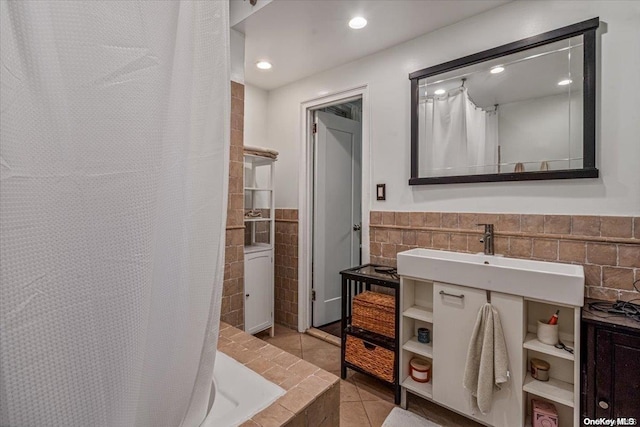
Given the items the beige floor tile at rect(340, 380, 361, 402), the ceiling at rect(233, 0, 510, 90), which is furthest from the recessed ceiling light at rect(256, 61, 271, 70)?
Result: the beige floor tile at rect(340, 380, 361, 402)

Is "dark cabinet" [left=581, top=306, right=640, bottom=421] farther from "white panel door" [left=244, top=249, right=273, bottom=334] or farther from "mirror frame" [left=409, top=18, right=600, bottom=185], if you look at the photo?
"white panel door" [left=244, top=249, right=273, bottom=334]

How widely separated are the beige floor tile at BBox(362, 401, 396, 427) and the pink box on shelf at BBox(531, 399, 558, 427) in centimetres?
77

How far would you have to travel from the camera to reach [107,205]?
688mm

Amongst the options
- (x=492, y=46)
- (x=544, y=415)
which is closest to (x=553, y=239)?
(x=544, y=415)

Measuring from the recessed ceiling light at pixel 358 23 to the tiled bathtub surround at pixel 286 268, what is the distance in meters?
1.63

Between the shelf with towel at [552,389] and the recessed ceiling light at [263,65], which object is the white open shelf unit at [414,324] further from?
the recessed ceiling light at [263,65]

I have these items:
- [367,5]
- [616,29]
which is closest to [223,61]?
[367,5]

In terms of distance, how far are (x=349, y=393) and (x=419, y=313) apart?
0.74 meters

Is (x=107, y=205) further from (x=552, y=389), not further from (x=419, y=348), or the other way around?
(x=552, y=389)

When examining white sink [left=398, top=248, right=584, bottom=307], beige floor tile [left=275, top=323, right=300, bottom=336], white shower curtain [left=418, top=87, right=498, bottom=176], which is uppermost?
white shower curtain [left=418, top=87, right=498, bottom=176]

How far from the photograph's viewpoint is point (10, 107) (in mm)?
570

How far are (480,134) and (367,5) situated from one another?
1.07 m

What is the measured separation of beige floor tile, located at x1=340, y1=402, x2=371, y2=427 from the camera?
5.83 feet

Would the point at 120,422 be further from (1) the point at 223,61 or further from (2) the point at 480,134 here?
(2) the point at 480,134
